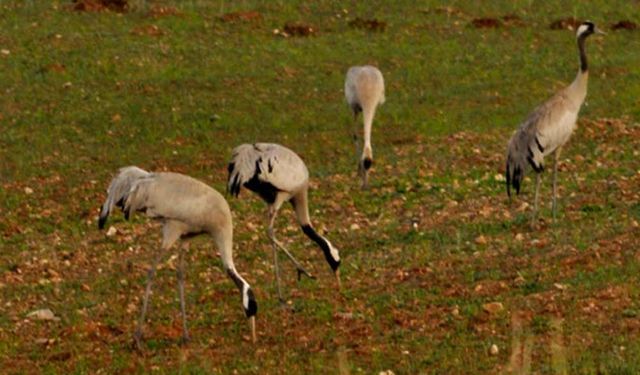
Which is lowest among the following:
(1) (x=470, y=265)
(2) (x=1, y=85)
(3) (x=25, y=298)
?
(2) (x=1, y=85)

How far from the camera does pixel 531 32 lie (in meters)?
36.1

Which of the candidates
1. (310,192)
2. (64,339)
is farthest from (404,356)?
(310,192)

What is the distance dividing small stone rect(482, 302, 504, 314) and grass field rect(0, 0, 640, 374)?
9 cm

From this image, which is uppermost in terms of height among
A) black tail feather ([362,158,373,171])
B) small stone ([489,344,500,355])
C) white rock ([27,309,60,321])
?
small stone ([489,344,500,355])

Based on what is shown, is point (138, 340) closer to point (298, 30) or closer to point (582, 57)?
point (582, 57)

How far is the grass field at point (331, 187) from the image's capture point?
13789 mm

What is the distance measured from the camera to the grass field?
1379 centimetres

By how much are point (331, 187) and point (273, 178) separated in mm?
6387

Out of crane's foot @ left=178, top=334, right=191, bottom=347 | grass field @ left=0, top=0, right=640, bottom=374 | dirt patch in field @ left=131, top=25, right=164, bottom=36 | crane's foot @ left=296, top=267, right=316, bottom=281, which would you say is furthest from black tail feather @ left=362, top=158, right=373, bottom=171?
dirt patch in field @ left=131, top=25, right=164, bottom=36

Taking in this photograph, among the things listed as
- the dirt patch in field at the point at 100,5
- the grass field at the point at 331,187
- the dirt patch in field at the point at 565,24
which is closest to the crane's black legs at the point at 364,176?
the grass field at the point at 331,187

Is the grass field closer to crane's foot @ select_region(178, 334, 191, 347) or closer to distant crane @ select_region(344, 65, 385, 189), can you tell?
crane's foot @ select_region(178, 334, 191, 347)

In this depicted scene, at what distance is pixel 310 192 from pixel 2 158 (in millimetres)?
6228

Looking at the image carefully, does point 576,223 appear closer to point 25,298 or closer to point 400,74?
point 25,298

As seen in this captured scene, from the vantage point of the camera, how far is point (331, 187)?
22812mm
